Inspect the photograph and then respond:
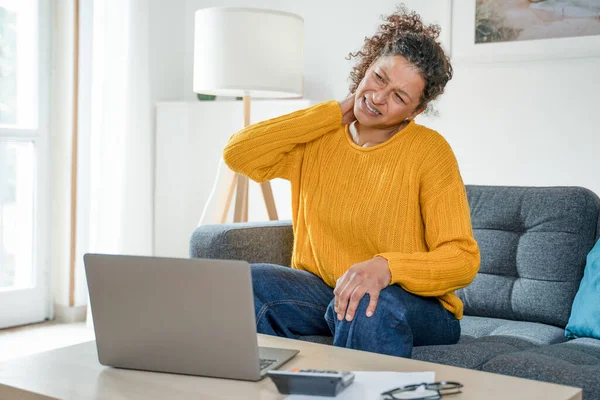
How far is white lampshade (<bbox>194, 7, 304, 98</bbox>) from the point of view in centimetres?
303

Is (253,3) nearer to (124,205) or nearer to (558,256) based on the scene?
(124,205)

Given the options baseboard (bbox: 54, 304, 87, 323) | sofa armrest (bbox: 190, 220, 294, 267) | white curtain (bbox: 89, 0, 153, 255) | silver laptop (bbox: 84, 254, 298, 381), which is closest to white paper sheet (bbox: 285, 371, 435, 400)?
silver laptop (bbox: 84, 254, 298, 381)

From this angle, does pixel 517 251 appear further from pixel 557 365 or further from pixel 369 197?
pixel 557 365

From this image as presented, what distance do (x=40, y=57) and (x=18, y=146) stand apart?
44 cm

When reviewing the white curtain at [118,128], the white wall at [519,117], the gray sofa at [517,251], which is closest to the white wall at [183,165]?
the white curtain at [118,128]

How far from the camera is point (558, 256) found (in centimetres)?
225

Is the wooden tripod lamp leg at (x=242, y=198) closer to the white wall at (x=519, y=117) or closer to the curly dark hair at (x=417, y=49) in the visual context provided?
the white wall at (x=519, y=117)

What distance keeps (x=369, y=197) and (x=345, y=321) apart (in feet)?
1.38

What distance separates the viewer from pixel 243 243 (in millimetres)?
2283

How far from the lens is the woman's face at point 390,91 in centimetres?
197

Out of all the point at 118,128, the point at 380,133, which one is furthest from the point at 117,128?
the point at 380,133

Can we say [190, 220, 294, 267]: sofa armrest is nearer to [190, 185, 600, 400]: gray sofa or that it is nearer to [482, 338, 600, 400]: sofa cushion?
[190, 185, 600, 400]: gray sofa

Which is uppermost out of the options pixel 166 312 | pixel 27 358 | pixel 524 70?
pixel 524 70

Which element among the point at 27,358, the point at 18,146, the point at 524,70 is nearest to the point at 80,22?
the point at 18,146
